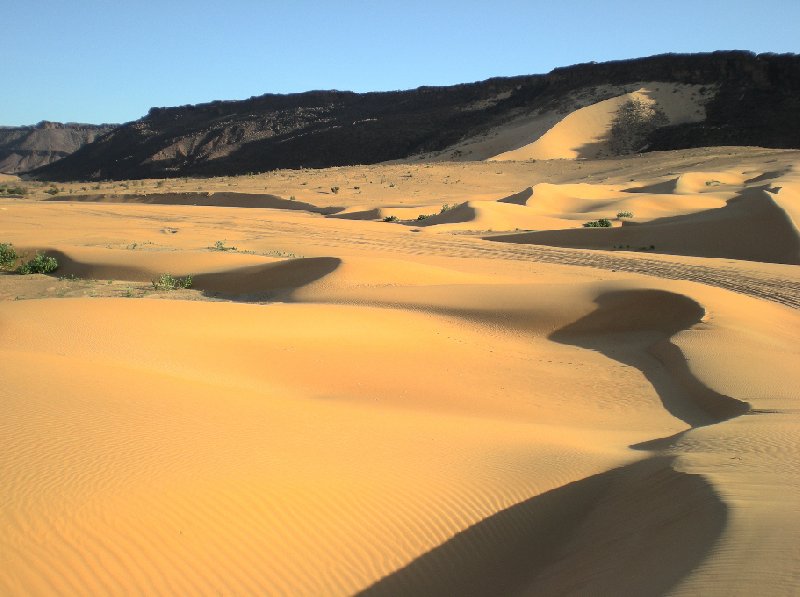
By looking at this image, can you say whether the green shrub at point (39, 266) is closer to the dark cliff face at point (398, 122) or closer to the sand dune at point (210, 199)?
the sand dune at point (210, 199)

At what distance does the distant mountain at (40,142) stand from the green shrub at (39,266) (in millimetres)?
98167

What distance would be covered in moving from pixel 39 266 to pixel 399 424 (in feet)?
43.4

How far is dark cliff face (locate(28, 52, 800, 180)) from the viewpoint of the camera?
180ft

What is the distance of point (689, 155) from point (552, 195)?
58.5ft

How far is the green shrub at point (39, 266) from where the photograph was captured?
16797 millimetres

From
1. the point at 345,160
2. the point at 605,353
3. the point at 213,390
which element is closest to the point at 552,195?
the point at 605,353

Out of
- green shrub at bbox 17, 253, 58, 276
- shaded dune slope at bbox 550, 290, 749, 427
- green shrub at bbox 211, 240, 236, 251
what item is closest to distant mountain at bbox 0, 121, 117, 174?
green shrub at bbox 211, 240, 236, 251

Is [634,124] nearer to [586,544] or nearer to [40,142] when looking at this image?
[586,544]

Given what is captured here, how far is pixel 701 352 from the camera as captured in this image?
1016 cm

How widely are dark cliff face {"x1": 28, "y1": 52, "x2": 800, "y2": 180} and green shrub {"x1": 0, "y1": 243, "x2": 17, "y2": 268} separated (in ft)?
150

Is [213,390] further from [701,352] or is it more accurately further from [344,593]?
[701,352]

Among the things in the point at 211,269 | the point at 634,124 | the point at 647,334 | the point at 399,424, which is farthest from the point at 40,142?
the point at 399,424

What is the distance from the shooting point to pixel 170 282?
602 inches

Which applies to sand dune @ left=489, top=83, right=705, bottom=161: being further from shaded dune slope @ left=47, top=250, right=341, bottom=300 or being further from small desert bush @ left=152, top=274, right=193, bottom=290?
small desert bush @ left=152, top=274, right=193, bottom=290
